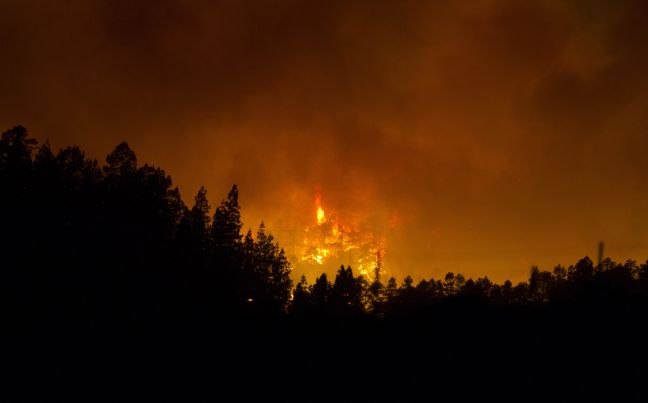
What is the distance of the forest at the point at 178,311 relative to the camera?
44.8 m

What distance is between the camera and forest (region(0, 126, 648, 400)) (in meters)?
44.8

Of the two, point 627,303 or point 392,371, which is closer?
point 392,371

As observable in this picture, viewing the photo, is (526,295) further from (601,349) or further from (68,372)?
(68,372)

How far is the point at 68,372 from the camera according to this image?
41.6 m

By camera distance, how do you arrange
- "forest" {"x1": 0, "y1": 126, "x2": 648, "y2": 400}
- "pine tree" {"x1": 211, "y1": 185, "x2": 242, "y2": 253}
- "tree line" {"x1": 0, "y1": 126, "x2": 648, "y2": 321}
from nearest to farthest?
"forest" {"x1": 0, "y1": 126, "x2": 648, "y2": 400}, "tree line" {"x1": 0, "y1": 126, "x2": 648, "y2": 321}, "pine tree" {"x1": 211, "y1": 185, "x2": 242, "y2": 253}

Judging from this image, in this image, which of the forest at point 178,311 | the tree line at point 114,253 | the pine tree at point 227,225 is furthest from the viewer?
the pine tree at point 227,225

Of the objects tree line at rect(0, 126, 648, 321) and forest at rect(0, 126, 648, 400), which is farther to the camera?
tree line at rect(0, 126, 648, 321)

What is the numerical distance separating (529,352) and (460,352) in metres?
5.68

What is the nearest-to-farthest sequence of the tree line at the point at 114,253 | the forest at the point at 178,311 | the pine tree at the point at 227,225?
the forest at the point at 178,311 < the tree line at the point at 114,253 < the pine tree at the point at 227,225

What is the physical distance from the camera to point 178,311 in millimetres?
60031

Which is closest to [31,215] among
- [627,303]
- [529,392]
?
[529,392]

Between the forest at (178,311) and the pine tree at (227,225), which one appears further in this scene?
the pine tree at (227,225)

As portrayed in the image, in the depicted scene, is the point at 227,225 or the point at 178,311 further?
the point at 227,225

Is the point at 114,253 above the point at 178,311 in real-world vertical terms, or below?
above
